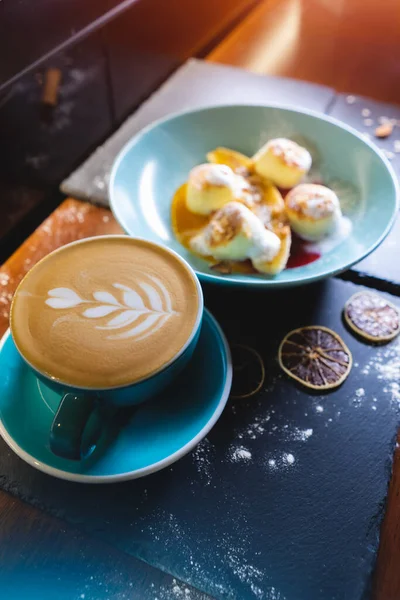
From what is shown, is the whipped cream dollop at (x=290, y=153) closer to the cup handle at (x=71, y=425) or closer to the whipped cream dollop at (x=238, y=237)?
the whipped cream dollop at (x=238, y=237)

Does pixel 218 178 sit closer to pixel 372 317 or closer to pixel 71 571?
pixel 372 317

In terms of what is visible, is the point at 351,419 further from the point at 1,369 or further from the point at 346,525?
the point at 1,369

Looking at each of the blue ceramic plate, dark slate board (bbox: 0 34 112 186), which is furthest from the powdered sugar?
dark slate board (bbox: 0 34 112 186)

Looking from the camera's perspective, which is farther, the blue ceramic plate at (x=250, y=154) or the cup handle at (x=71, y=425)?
the blue ceramic plate at (x=250, y=154)

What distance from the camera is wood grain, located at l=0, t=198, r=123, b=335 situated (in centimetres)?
80

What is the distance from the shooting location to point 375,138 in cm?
104

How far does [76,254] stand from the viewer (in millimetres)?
592

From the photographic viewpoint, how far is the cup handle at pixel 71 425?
47 cm

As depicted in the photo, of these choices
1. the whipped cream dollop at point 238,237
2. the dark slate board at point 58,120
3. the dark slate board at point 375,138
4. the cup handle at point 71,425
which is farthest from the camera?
the dark slate board at point 58,120

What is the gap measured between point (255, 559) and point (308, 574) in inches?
2.1

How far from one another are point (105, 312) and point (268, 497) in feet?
0.86

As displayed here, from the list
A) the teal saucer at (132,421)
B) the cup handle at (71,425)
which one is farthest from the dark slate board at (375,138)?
the cup handle at (71,425)

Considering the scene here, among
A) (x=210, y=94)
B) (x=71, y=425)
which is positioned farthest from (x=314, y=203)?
(x=210, y=94)

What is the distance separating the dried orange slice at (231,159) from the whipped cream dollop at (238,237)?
154 millimetres
